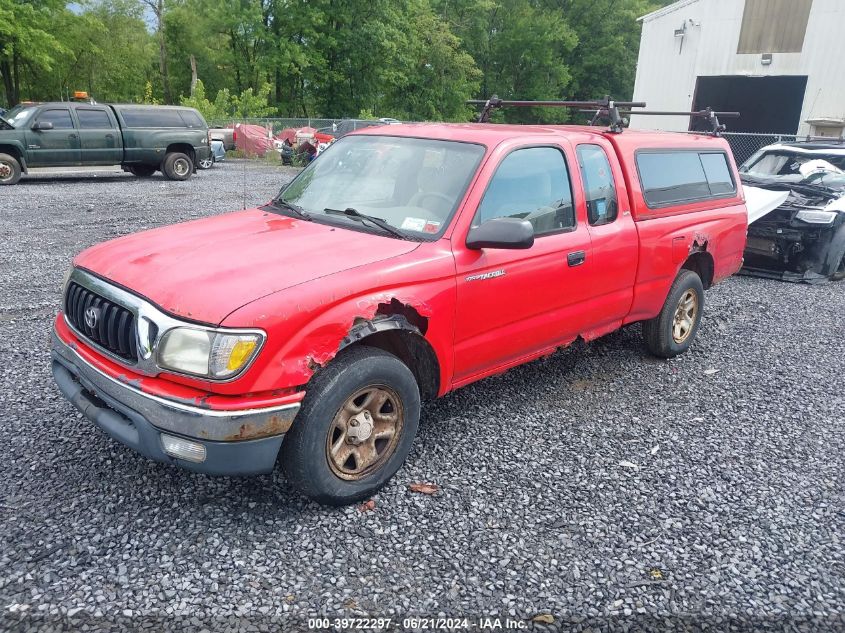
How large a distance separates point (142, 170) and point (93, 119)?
6.49 feet

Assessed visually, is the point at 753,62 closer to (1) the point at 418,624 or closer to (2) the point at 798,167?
(2) the point at 798,167

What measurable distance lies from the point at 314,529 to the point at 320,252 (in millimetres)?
1331

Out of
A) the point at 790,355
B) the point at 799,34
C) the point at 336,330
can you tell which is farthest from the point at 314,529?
the point at 799,34

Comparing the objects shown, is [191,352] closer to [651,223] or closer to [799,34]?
[651,223]

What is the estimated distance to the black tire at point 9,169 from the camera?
588 inches

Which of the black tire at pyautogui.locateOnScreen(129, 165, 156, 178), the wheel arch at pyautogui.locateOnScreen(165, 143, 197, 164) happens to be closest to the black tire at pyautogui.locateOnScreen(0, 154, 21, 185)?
the black tire at pyautogui.locateOnScreen(129, 165, 156, 178)

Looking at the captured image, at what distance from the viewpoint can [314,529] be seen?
3.14m

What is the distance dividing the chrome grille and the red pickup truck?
0.04 ft

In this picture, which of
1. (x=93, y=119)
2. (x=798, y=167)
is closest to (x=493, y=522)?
(x=798, y=167)

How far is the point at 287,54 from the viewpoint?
39.6 metres

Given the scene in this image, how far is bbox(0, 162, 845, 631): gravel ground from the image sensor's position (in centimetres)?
270

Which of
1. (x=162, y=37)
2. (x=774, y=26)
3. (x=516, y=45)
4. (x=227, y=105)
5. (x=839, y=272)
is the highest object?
(x=516, y=45)

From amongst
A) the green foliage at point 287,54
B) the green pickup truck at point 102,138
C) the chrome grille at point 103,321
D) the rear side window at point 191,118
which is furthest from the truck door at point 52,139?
the green foliage at point 287,54

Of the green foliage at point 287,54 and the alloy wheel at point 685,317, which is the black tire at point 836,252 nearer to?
the alloy wheel at point 685,317
